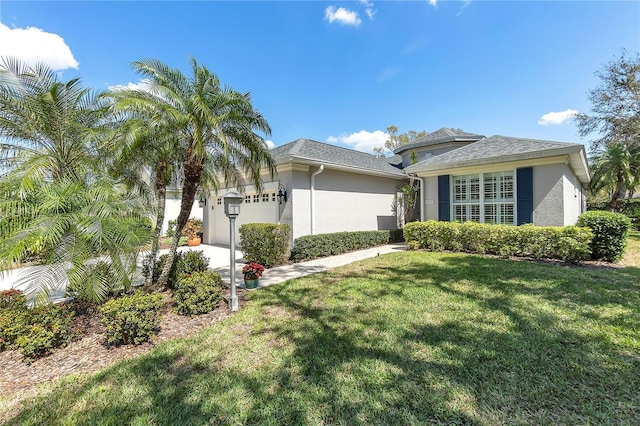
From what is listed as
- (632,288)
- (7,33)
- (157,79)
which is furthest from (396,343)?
(7,33)

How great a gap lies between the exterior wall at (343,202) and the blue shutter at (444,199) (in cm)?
297

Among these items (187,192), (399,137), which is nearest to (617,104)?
(399,137)

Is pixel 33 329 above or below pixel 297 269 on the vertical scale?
above

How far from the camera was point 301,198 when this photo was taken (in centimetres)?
1021

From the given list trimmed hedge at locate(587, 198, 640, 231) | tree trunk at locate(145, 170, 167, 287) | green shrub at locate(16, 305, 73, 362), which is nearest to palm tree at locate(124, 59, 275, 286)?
tree trunk at locate(145, 170, 167, 287)

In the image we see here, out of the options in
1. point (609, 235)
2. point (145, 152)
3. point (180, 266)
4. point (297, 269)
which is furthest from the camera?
point (297, 269)

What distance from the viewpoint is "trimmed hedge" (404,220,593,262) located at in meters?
8.00

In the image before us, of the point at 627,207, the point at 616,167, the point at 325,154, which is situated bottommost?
the point at 627,207

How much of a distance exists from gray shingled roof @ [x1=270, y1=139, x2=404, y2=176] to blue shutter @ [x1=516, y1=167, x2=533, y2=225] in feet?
18.1

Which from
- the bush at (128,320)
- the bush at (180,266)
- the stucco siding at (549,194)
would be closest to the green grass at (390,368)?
the bush at (128,320)

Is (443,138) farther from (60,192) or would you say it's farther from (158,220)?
(60,192)

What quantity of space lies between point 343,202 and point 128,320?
30.0 ft

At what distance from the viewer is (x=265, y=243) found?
872cm

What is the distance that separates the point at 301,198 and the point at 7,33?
8.32 meters
